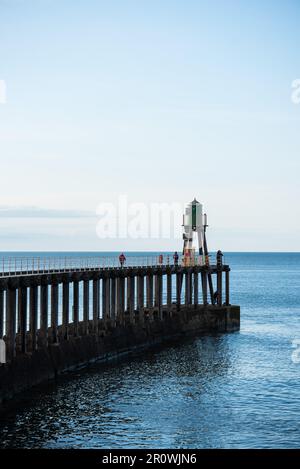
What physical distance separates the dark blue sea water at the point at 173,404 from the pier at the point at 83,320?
1321 millimetres

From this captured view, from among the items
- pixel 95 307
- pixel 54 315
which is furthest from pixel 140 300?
pixel 54 315

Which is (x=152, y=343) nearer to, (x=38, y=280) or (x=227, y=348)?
(x=227, y=348)

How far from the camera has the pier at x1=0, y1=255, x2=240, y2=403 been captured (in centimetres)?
3778

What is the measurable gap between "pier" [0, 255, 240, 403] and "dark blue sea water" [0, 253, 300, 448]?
1321 millimetres

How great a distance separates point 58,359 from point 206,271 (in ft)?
96.8

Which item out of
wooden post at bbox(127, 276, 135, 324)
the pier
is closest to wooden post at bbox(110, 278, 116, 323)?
the pier

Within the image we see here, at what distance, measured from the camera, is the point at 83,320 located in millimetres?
47031

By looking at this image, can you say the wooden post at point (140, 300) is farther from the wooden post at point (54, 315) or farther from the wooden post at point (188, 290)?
the wooden post at point (54, 315)

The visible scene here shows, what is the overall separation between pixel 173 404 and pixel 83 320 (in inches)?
459

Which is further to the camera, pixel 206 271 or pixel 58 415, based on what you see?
pixel 206 271

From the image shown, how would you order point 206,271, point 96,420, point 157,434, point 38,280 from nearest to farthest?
1. point 157,434
2. point 96,420
3. point 38,280
4. point 206,271

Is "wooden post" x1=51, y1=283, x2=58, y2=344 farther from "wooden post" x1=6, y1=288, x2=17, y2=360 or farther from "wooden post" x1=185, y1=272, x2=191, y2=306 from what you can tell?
"wooden post" x1=185, y1=272, x2=191, y2=306
